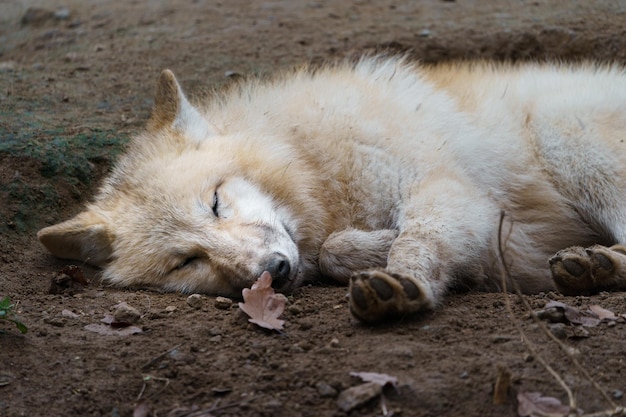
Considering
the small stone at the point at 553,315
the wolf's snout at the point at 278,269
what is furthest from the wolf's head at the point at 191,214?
the small stone at the point at 553,315

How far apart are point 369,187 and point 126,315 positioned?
5.02 ft

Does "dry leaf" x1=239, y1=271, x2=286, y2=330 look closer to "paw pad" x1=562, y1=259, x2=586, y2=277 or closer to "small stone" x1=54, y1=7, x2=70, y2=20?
"paw pad" x1=562, y1=259, x2=586, y2=277

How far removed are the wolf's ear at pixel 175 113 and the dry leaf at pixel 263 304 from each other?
1298 millimetres

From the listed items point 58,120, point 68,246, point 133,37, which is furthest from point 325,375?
point 133,37

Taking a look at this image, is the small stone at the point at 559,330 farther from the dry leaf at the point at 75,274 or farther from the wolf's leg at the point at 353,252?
the dry leaf at the point at 75,274

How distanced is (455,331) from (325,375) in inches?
27.2

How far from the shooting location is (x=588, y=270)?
3881mm

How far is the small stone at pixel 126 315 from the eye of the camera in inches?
146

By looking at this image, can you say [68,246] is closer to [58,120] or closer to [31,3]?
[58,120]

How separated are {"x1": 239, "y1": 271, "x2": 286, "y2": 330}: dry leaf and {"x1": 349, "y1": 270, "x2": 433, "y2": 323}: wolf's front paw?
15.7 inches

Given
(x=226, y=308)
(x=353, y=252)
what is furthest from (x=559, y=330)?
(x=226, y=308)

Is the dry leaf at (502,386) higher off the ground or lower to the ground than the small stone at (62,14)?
lower

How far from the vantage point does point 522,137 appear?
484 centimetres

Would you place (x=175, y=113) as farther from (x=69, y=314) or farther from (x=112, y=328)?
(x=112, y=328)
